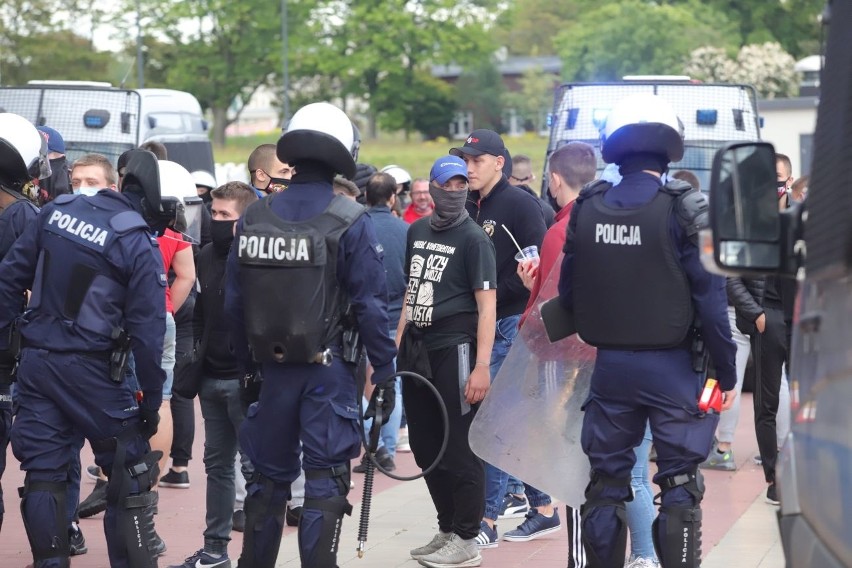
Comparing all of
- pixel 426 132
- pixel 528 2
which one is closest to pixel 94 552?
pixel 426 132

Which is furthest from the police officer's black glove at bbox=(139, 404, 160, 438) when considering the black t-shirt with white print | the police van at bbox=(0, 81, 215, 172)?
the police van at bbox=(0, 81, 215, 172)

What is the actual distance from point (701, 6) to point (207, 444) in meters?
60.3

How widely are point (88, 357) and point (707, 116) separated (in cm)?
781

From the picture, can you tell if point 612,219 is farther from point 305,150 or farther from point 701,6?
point 701,6

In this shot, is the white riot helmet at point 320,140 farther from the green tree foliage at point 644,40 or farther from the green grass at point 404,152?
the green tree foliage at point 644,40

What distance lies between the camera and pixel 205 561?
657 centimetres

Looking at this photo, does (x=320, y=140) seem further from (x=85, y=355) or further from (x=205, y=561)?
(x=205, y=561)

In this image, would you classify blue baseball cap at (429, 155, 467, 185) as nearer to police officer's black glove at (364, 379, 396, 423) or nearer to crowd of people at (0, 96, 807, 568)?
crowd of people at (0, 96, 807, 568)

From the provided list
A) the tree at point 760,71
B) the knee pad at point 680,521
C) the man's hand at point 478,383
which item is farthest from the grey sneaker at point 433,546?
the tree at point 760,71

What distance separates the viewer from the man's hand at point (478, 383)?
669 cm

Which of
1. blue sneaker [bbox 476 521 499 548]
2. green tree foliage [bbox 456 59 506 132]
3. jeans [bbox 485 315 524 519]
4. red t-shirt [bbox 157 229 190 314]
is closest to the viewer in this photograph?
blue sneaker [bbox 476 521 499 548]

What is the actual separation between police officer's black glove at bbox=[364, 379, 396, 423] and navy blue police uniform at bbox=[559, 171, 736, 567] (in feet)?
2.70

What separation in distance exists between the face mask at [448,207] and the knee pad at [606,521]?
5.65 ft

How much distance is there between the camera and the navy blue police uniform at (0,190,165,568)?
5.67 meters
